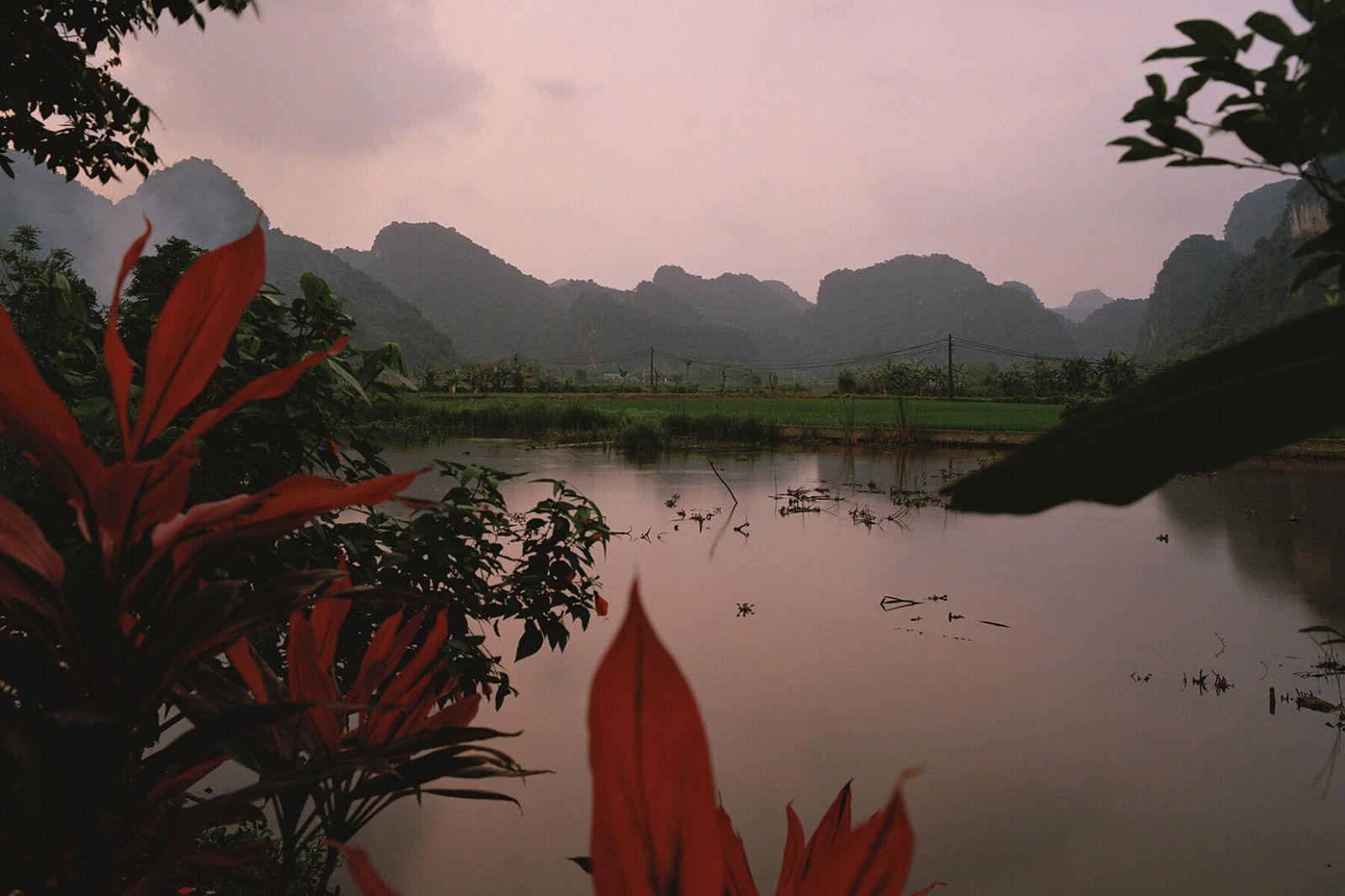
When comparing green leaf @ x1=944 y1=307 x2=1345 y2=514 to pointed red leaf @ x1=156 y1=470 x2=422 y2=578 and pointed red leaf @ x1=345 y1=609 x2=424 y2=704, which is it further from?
pointed red leaf @ x1=345 y1=609 x2=424 y2=704

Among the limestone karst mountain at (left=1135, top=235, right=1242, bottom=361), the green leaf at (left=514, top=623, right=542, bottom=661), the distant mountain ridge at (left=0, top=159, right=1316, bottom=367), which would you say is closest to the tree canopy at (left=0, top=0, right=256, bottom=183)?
the green leaf at (left=514, top=623, right=542, bottom=661)

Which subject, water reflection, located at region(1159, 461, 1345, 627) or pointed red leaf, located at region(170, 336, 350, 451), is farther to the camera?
water reflection, located at region(1159, 461, 1345, 627)

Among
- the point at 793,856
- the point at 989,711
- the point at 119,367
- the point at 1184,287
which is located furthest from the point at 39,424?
the point at 1184,287

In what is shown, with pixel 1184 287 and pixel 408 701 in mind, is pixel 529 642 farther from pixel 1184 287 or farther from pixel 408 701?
pixel 1184 287

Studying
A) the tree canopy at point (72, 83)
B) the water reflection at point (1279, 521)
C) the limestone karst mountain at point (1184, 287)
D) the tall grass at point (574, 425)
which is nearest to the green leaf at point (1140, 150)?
the tree canopy at point (72, 83)

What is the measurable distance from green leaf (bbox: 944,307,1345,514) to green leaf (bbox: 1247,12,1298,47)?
0.27m

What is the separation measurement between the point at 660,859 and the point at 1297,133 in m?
0.39

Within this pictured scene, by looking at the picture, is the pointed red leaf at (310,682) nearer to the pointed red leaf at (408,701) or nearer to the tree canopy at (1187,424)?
the pointed red leaf at (408,701)

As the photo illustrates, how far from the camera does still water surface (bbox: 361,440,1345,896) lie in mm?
1509

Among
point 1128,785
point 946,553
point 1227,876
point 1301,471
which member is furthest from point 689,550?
point 1301,471

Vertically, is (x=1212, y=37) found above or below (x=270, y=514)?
above

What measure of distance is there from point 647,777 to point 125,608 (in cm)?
25

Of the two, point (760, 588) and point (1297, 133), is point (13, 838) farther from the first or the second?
point (760, 588)

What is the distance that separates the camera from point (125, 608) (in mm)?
268
